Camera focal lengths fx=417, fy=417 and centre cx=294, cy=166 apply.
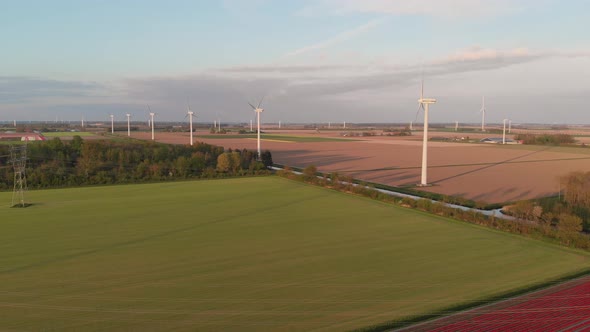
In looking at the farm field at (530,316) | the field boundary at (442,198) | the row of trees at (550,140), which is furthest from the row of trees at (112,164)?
the row of trees at (550,140)

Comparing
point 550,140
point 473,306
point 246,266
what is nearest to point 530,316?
point 473,306

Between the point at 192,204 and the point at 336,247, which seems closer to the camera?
the point at 336,247

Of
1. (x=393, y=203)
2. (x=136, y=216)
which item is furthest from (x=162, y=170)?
(x=393, y=203)

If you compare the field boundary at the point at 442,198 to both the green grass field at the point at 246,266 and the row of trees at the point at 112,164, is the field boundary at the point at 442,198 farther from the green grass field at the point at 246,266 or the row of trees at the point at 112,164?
the row of trees at the point at 112,164

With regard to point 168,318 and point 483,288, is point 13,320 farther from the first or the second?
point 483,288

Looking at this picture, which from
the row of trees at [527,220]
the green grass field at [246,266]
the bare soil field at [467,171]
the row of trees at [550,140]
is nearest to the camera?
the green grass field at [246,266]

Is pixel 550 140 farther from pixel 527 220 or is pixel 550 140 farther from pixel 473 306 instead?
pixel 473 306

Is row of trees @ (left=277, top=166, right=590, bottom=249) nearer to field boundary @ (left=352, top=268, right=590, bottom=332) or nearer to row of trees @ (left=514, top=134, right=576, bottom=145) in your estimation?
field boundary @ (left=352, top=268, right=590, bottom=332)
